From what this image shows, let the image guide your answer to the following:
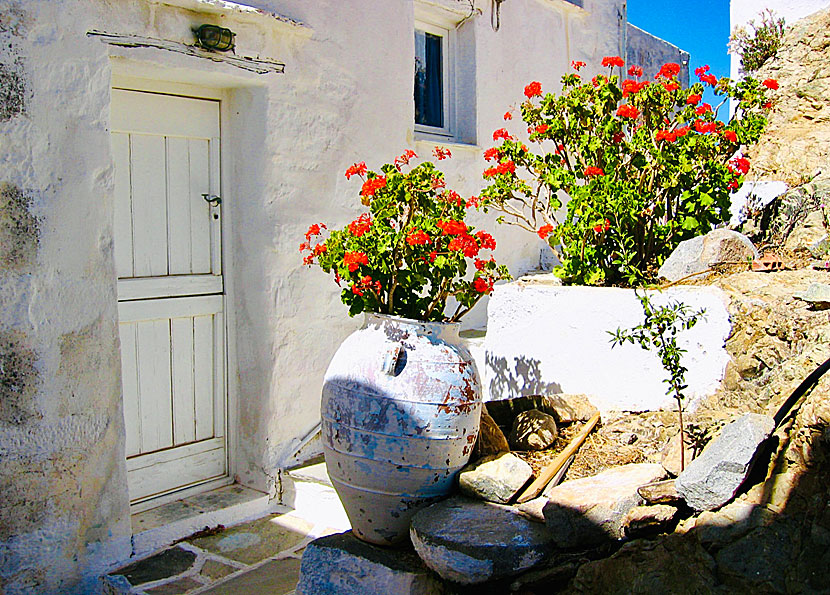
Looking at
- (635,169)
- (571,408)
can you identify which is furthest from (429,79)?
(571,408)

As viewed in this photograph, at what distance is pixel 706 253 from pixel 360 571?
2497mm

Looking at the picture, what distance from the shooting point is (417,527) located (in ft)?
9.23

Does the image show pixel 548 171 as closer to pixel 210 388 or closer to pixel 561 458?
pixel 561 458

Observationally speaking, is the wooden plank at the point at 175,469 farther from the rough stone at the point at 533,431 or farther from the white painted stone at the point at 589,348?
the rough stone at the point at 533,431

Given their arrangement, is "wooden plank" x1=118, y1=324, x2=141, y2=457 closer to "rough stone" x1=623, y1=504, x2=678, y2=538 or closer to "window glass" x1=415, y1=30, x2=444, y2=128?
"rough stone" x1=623, y1=504, x2=678, y2=538

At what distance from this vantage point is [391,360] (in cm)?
300

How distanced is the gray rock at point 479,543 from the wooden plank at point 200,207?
2308 mm

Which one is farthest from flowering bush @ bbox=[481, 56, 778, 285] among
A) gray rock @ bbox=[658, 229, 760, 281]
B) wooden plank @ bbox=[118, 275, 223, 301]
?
wooden plank @ bbox=[118, 275, 223, 301]

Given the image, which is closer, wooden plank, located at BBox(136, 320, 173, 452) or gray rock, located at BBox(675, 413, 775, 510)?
gray rock, located at BBox(675, 413, 775, 510)

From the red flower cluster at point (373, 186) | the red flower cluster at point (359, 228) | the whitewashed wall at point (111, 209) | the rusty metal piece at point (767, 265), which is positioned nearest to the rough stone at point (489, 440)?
the red flower cluster at point (359, 228)

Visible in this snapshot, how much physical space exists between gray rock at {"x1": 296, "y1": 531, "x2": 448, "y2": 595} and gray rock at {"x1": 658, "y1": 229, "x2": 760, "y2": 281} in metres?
2.17

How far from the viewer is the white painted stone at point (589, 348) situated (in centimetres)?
350

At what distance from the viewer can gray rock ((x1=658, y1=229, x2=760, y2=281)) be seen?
3.99 metres

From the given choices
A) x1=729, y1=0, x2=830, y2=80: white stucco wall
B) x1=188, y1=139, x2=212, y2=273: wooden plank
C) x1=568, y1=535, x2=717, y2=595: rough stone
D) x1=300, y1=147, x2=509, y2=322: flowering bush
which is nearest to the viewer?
x1=568, y1=535, x2=717, y2=595: rough stone
